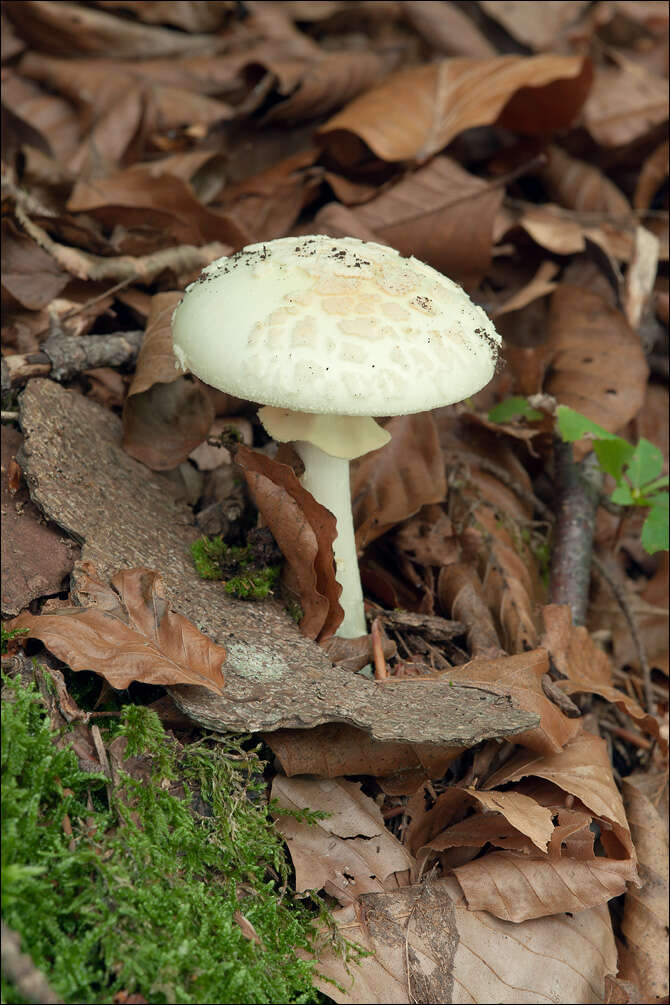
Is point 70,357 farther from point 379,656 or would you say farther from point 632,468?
point 632,468

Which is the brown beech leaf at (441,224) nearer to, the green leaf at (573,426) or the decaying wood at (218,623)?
the green leaf at (573,426)

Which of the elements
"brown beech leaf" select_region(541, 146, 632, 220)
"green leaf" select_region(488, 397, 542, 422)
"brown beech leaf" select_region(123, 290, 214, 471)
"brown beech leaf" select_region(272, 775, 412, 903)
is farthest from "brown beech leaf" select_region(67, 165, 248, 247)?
"brown beech leaf" select_region(272, 775, 412, 903)

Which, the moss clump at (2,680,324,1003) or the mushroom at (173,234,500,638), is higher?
the mushroom at (173,234,500,638)

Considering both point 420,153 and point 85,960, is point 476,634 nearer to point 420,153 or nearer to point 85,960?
point 85,960

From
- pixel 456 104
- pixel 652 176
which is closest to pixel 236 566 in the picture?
pixel 456 104

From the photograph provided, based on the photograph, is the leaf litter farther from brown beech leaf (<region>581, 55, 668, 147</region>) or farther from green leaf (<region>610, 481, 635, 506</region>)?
green leaf (<region>610, 481, 635, 506</region>)
